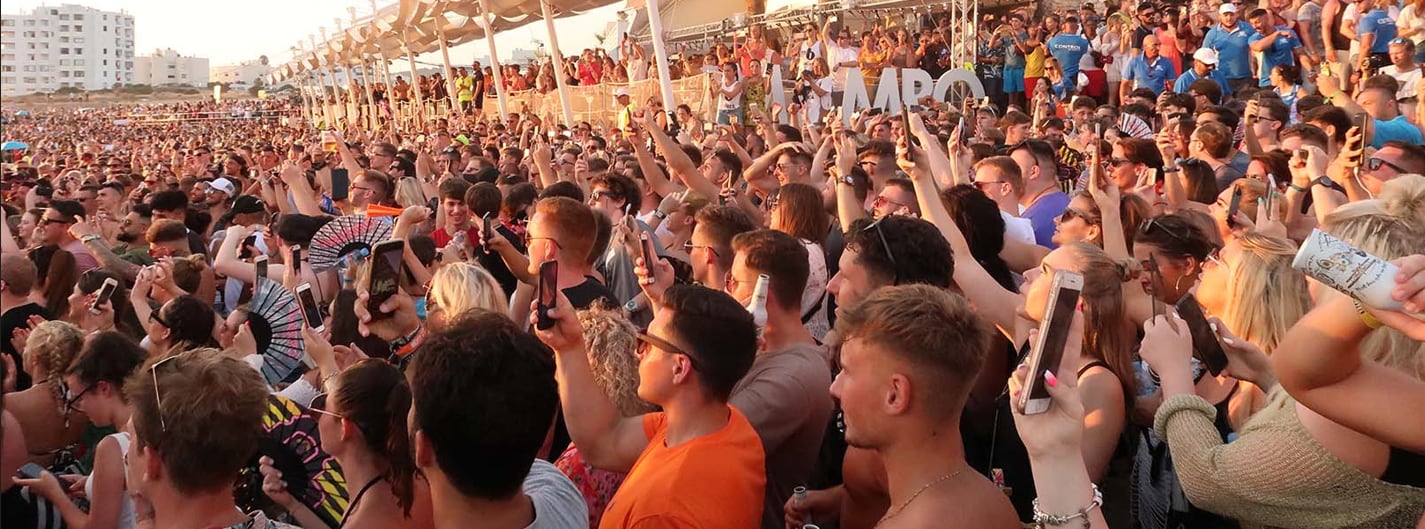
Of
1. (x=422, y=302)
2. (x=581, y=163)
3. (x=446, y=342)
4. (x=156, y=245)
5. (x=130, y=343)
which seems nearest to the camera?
(x=446, y=342)

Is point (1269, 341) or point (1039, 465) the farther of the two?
point (1269, 341)

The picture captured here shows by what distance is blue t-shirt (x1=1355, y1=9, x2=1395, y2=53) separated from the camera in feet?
35.0

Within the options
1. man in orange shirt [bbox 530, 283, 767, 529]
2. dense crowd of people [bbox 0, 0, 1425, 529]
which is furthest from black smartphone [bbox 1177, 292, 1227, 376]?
man in orange shirt [bbox 530, 283, 767, 529]

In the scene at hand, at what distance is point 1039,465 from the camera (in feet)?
7.04

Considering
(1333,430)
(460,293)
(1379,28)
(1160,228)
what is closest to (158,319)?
(460,293)

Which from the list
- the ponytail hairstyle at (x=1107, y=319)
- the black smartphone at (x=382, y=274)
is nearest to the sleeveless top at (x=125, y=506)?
the black smartphone at (x=382, y=274)

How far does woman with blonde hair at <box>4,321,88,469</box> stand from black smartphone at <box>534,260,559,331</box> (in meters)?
2.07

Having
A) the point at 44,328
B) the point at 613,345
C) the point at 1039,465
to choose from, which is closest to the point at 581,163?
the point at 44,328

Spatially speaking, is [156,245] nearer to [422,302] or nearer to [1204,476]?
[422,302]

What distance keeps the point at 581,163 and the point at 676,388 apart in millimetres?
6685

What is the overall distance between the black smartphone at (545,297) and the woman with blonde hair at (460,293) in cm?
125

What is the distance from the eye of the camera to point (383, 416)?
2.85 m

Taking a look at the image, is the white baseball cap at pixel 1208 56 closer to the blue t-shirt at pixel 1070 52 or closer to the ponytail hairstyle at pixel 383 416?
the blue t-shirt at pixel 1070 52

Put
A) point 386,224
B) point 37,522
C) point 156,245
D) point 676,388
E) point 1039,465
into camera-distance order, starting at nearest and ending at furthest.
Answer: point 1039,465 < point 676,388 < point 37,522 < point 386,224 < point 156,245
